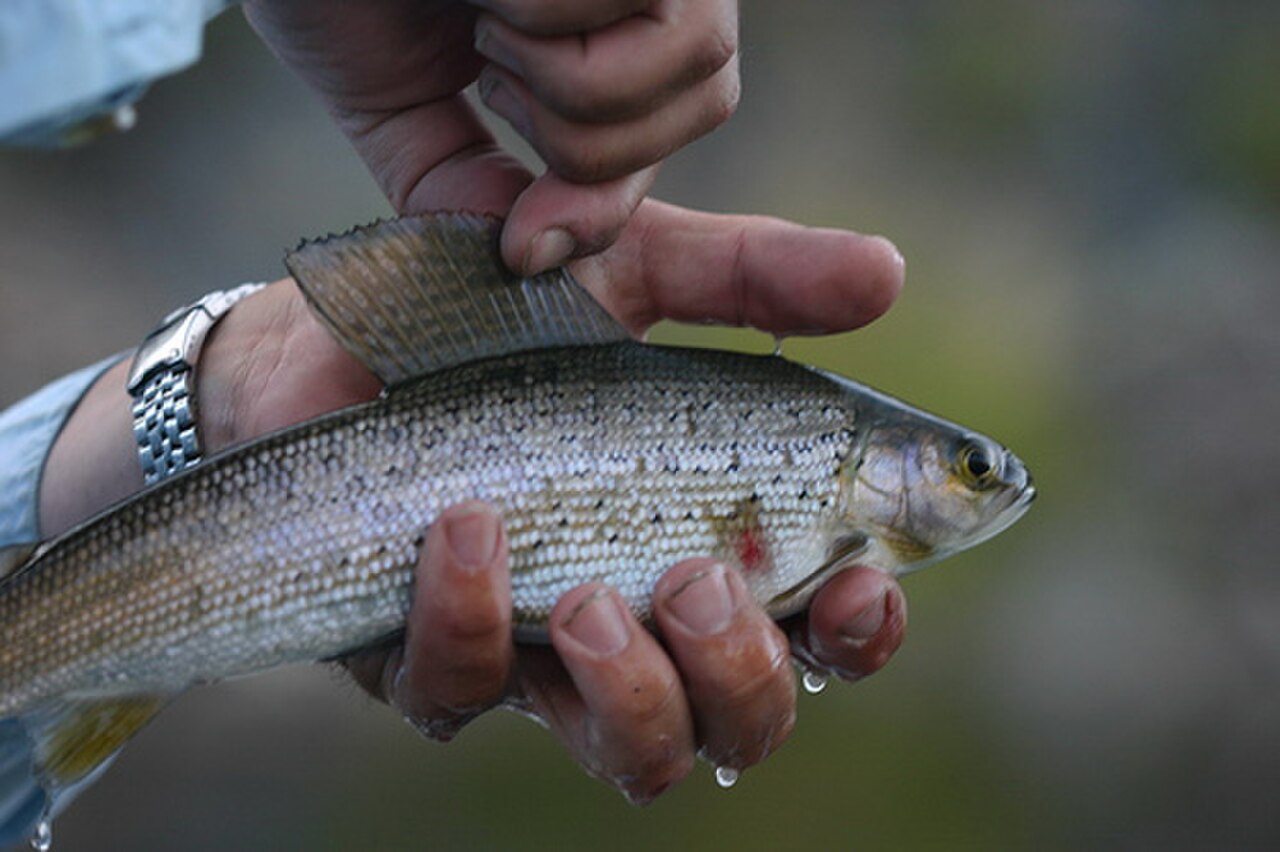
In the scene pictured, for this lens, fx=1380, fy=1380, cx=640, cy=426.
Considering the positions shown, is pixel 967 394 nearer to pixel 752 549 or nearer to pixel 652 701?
pixel 752 549

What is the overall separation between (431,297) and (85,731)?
2.77 ft

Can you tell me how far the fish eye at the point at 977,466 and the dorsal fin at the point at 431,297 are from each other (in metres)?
0.62

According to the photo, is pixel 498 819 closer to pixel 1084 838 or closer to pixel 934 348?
pixel 1084 838

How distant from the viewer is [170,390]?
2703mm

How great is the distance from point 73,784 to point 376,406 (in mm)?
760

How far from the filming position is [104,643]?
2020mm

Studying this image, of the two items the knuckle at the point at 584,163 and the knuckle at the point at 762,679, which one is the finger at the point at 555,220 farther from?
the knuckle at the point at 762,679

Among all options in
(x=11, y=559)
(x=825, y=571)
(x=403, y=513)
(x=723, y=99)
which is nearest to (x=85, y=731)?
(x=11, y=559)

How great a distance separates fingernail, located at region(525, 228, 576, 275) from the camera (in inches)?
86.0

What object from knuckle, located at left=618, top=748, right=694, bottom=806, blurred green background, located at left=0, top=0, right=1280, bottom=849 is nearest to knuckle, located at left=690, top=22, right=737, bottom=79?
knuckle, located at left=618, top=748, right=694, bottom=806

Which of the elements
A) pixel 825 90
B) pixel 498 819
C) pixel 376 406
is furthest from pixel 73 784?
pixel 825 90

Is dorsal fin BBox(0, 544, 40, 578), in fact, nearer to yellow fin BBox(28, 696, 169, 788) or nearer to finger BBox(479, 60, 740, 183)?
yellow fin BBox(28, 696, 169, 788)

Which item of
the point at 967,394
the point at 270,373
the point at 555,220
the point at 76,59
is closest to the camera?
the point at 76,59

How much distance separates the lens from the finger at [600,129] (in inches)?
82.0
